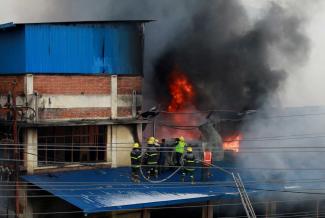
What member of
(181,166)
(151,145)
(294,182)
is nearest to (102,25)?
(151,145)

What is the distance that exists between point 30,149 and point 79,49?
135 inches

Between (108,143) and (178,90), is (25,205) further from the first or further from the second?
(178,90)

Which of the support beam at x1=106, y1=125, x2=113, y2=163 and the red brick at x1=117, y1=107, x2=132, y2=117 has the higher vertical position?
the red brick at x1=117, y1=107, x2=132, y2=117

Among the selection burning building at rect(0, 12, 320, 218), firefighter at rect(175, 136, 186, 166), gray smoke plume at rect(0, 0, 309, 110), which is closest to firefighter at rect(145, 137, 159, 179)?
burning building at rect(0, 12, 320, 218)

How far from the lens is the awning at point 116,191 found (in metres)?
12.0

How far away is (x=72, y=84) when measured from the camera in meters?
15.2

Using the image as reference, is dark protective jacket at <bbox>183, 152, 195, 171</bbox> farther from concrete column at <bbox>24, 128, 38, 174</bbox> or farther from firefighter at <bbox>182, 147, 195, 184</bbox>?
concrete column at <bbox>24, 128, 38, 174</bbox>

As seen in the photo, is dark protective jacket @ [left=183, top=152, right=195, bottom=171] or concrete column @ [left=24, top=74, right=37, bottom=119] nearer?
dark protective jacket @ [left=183, top=152, right=195, bottom=171]

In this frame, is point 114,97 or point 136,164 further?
point 114,97

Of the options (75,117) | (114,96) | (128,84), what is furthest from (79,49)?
(75,117)

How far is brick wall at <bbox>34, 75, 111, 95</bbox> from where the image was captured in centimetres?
1482

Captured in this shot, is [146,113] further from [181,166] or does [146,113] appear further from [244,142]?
[244,142]

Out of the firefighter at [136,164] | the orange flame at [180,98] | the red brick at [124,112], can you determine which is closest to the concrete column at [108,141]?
the red brick at [124,112]

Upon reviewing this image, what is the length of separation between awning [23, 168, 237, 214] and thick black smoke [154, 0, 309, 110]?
758 cm
